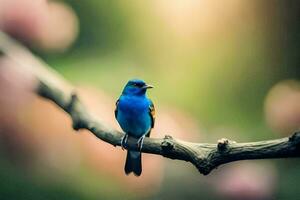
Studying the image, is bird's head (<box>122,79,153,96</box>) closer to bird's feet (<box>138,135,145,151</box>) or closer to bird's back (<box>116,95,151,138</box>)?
bird's back (<box>116,95,151,138</box>)

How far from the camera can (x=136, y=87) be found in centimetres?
204

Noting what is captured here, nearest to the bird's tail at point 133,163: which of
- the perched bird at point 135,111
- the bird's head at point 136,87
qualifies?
the perched bird at point 135,111

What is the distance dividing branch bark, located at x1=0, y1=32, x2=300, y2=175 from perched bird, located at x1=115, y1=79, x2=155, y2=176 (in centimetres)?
4

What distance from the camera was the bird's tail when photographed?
209 centimetres

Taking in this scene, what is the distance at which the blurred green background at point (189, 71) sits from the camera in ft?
6.91

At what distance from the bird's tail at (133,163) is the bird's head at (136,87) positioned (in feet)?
0.71

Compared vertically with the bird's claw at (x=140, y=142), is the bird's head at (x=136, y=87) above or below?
above

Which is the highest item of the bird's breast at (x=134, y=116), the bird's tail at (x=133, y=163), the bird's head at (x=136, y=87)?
the bird's head at (x=136, y=87)

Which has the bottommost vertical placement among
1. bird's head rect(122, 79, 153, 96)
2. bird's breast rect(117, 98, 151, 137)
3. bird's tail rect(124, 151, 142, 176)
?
bird's tail rect(124, 151, 142, 176)

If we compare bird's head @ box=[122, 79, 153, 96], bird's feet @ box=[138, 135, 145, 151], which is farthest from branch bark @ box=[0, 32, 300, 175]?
bird's head @ box=[122, 79, 153, 96]

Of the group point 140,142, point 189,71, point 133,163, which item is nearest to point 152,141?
point 140,142

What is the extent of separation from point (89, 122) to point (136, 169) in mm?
237

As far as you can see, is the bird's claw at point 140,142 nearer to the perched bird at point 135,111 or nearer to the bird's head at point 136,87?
the perched bird at point 135,111

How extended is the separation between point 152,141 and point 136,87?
0.65 ft
